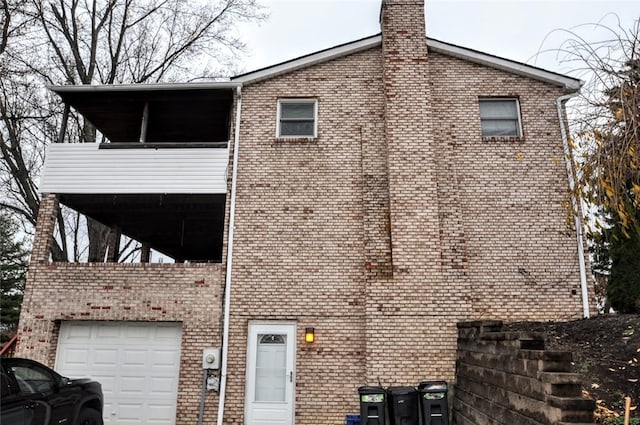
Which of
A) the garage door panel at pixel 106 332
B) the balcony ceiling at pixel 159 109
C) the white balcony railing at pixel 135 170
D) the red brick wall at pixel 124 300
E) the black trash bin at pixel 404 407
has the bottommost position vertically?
Result: the black trash bin at pixel 404 407

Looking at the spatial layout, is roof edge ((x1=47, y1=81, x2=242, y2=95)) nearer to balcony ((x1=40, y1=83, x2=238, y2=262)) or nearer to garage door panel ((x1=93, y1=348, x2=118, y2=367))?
balcony ((x1=40, y1=83, x2=238, y2=262))

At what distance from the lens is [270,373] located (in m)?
8.48

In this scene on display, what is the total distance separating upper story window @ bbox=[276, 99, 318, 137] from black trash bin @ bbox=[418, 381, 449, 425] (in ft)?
18.3

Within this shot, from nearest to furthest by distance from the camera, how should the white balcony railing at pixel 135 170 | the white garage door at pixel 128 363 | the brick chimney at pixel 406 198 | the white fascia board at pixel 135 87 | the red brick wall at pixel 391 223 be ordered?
the brick chimney at pixel 406 198
the red brick wall at pixel 391 223
the white garage door at pixel 128 363
the white balcony railing at pixel 135 170
the white fascia board at pixel 135 87

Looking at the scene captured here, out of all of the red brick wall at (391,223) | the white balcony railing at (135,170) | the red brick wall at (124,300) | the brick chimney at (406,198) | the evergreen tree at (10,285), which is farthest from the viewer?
the evergreen tree at (10,285)

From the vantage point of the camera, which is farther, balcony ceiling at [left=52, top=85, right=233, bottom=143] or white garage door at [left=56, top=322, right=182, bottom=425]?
balcony ceiling at [left=52, top=85, right=233, bottom=143]

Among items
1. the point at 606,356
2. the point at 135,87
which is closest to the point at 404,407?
the point at 606,356

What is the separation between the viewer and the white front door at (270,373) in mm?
8234

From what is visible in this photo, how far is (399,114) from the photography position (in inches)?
373

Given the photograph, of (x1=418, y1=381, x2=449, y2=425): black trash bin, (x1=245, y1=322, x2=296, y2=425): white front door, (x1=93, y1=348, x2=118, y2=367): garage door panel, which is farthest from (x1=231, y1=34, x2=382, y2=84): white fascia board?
(x1=418, y1=381, x2=449, y2=425): black trash bin

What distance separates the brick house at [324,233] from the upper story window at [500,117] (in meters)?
0.04

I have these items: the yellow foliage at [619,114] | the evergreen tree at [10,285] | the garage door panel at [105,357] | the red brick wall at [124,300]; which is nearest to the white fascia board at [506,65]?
the yellow foliage at [619,114]

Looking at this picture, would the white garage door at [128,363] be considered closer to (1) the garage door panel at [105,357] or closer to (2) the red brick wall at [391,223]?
(1) the garage door panel at [105,357]

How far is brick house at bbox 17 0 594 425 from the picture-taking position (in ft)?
27.5
